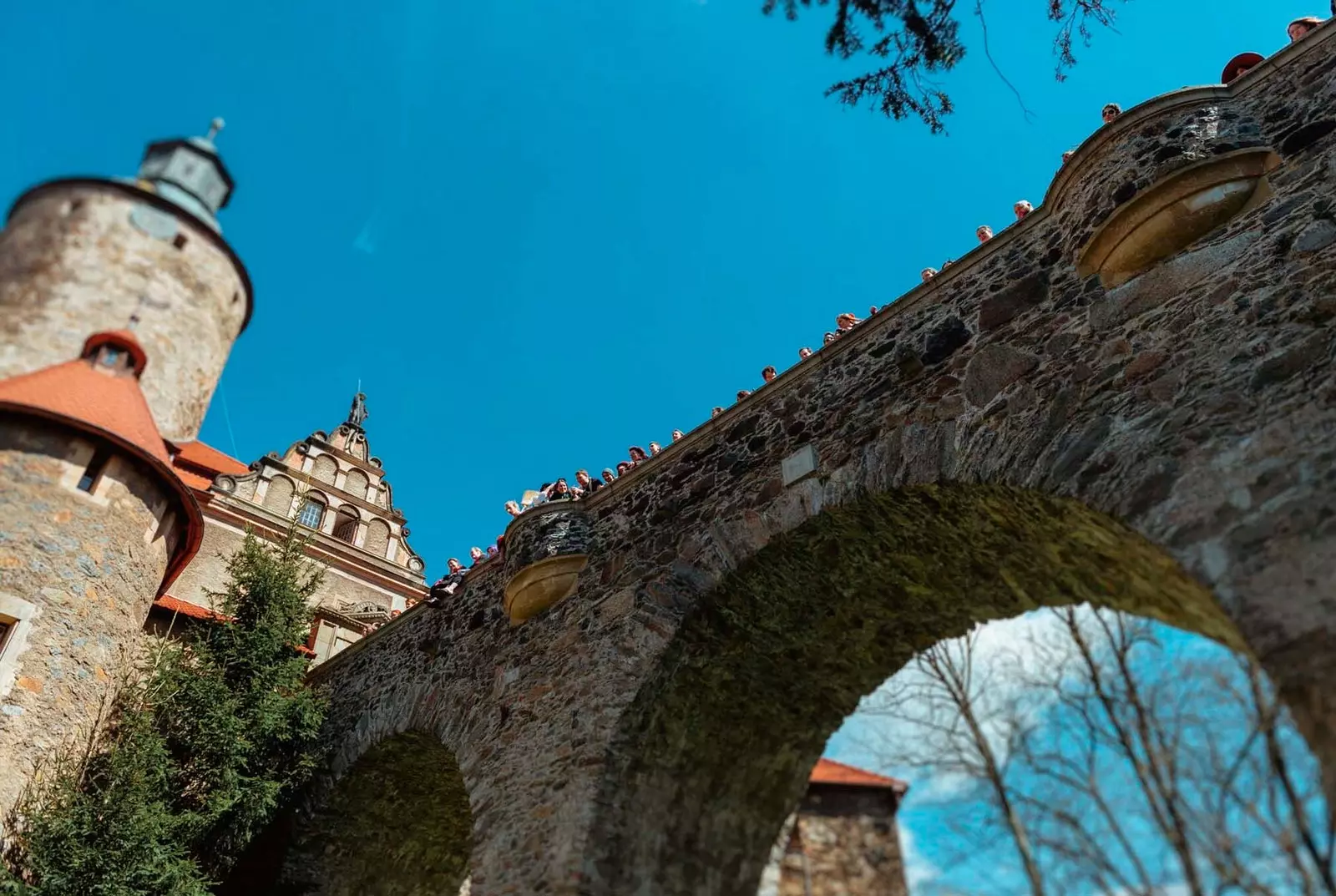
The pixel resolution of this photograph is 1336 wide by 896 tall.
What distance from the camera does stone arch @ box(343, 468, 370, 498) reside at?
674 inches

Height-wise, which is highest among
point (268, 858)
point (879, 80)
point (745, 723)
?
point (879, 80)

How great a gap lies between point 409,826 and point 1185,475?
7.59 m

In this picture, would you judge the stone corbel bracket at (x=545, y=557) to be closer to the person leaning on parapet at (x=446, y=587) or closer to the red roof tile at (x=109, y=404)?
the person leaning on parapet at (x=446, y=587)

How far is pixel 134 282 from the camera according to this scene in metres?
10.4

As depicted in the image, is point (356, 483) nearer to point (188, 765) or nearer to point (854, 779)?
point (188, 765)

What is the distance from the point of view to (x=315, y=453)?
56.1 ft

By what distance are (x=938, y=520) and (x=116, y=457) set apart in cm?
723

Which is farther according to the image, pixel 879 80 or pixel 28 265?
pixel 28 265

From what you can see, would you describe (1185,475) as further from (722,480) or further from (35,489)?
(35,489)

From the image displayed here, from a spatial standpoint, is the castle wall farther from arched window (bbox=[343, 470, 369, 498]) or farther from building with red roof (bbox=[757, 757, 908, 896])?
arched window (bbox=[343, 470, 369, 498])

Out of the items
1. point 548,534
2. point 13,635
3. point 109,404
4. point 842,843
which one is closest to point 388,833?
point 13,635

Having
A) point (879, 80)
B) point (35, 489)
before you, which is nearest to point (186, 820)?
point (35, 489)

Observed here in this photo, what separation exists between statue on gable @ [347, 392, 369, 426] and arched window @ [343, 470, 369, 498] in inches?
82.8

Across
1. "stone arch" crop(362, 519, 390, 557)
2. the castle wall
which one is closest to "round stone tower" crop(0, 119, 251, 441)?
the castle wall
